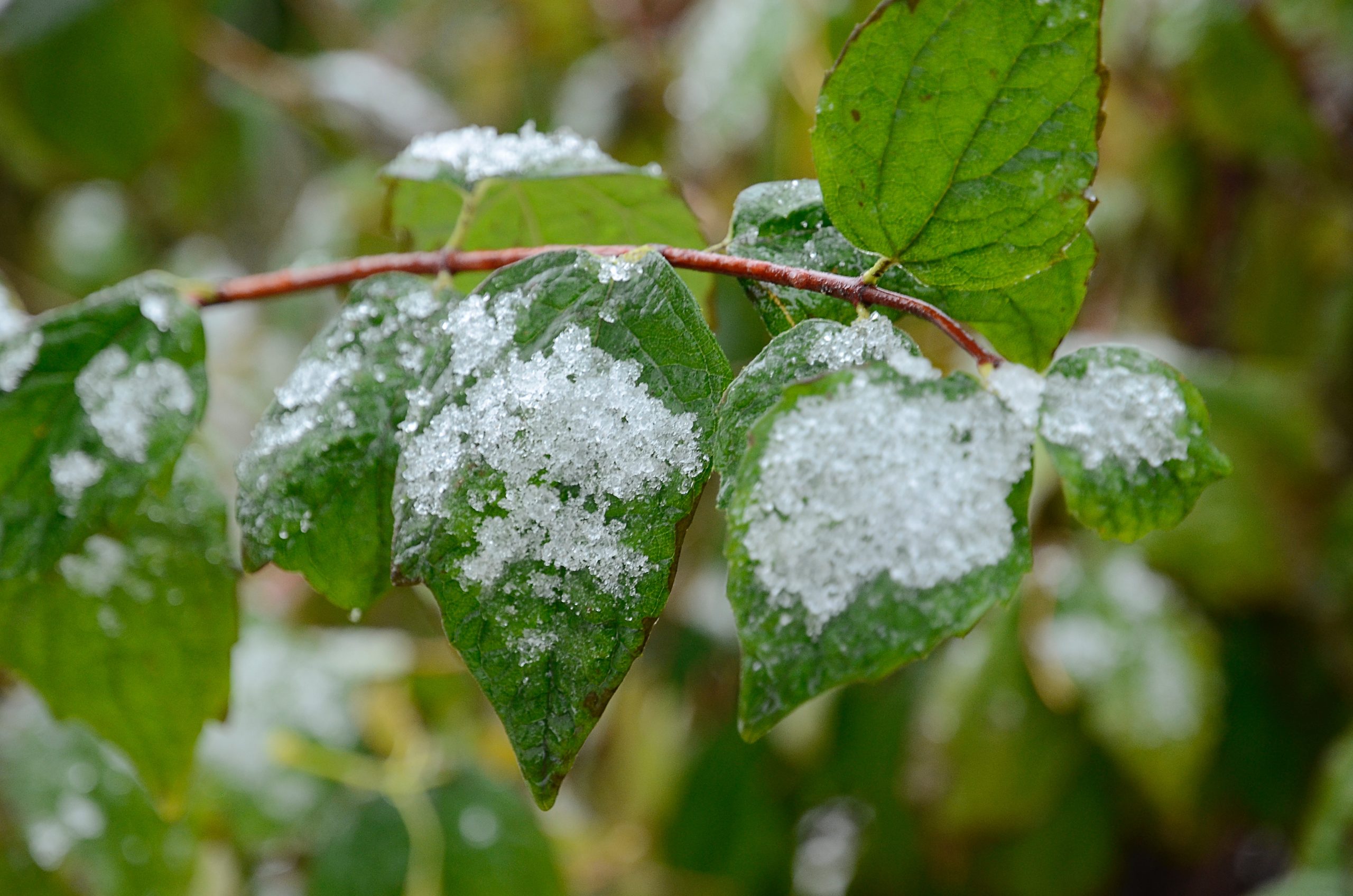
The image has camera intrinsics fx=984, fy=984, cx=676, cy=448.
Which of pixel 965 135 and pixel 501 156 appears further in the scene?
pixel 501 156

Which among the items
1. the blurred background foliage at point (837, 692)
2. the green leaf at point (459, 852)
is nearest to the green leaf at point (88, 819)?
the blurred background foliage at point (837, 692)

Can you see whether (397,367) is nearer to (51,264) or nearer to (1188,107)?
(1188,107)

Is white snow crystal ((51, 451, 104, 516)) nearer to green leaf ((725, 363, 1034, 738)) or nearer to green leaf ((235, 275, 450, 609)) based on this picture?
green leaf ((235, 275, 450, 609))

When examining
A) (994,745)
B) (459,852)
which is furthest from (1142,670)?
(459,852)

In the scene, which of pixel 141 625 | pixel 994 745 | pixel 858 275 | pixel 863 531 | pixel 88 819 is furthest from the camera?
pixel 994 745

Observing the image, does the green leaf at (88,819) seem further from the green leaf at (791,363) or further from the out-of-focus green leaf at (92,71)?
the out-of-focus green leaf at (92,71)

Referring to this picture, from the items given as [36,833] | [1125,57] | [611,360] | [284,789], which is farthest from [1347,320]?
[36,833]

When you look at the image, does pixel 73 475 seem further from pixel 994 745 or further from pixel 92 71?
pixel 92 71
